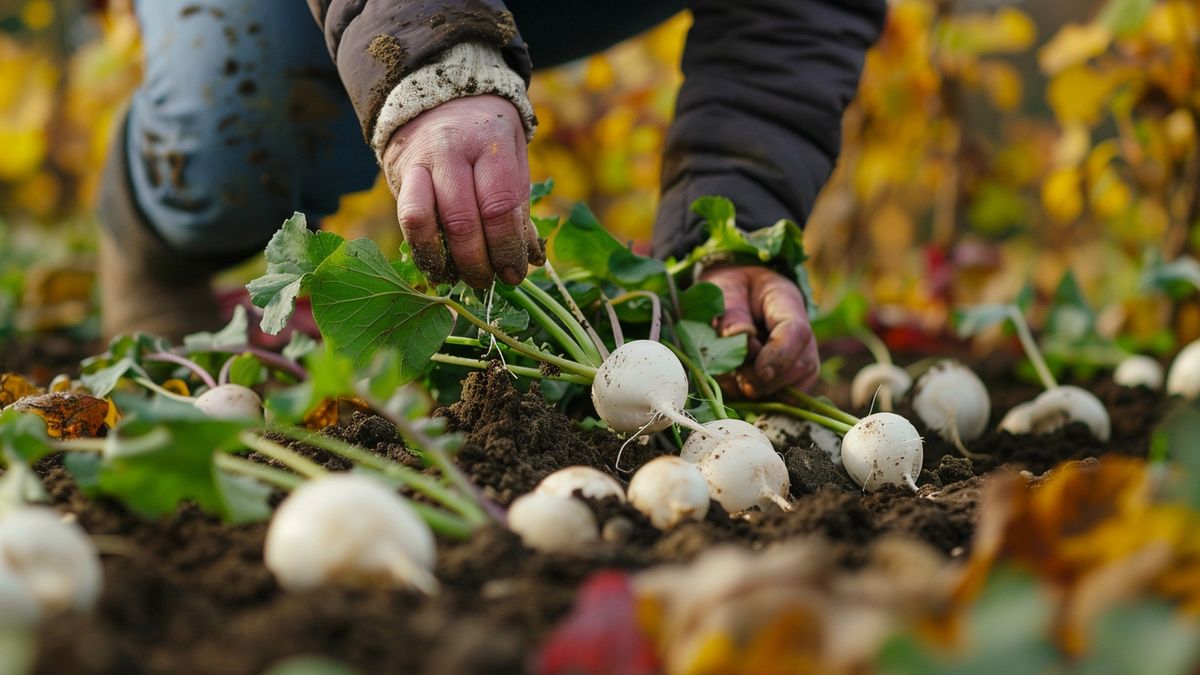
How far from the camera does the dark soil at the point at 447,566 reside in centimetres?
80

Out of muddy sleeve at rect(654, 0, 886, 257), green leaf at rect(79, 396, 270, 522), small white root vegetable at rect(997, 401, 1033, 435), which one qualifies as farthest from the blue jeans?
green leaf at rect(79, 396, 270, 522)

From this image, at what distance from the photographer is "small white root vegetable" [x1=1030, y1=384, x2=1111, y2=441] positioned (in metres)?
2.05

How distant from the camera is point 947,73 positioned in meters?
3.95

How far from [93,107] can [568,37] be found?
4.12m

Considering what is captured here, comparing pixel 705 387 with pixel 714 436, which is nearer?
pixel 714 436

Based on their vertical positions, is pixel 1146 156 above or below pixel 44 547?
below

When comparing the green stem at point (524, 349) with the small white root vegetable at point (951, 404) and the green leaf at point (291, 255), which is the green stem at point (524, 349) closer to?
the green leaf at point (291, 255)

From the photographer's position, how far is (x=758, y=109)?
83.9 inches

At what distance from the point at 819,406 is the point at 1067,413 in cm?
59

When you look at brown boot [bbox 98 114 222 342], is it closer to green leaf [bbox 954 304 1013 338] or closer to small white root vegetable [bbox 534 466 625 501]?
small white root vegetable [bbox 534 466 625 501]

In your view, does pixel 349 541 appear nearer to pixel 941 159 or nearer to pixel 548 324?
pixel 548 324

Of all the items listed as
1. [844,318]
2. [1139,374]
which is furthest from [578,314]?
[1139,374]

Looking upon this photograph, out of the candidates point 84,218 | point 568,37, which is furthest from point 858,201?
point 84,218

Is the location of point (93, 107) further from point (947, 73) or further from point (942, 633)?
point (942, 633)
